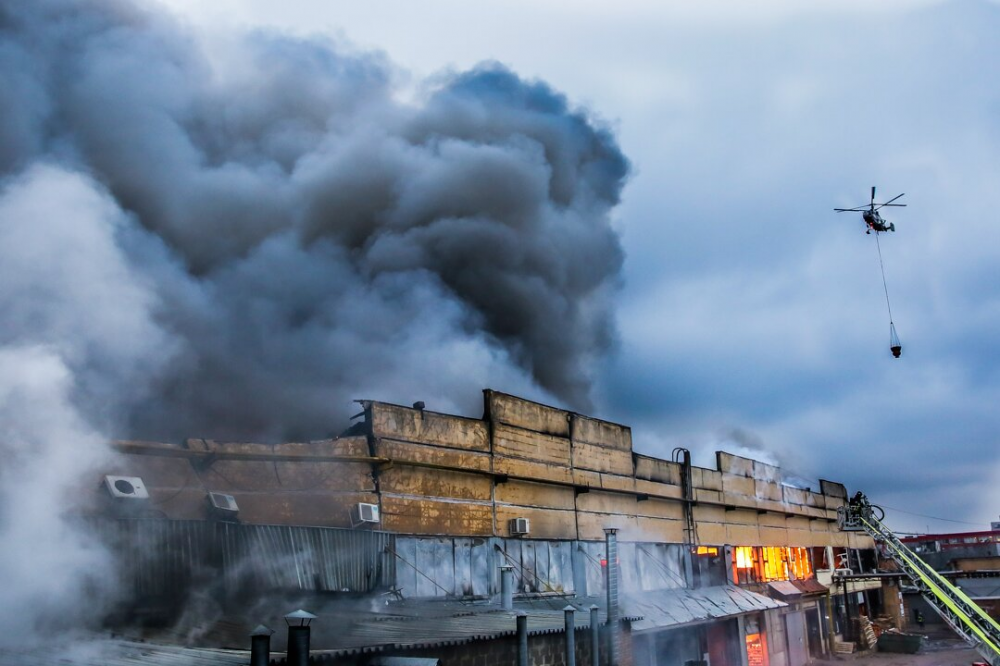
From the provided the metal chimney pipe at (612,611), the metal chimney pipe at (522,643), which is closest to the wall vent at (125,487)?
the metal chimney pipe at (522,643)

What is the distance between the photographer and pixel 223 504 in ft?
46.1

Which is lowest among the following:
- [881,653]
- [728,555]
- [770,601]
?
[881,653]

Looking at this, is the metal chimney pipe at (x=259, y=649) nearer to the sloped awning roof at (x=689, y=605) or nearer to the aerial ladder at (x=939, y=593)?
the sloped awning roof at (x=689, y=605)

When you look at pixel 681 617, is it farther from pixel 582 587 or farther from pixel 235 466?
pixel 235 466

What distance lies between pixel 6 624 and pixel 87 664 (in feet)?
5.70

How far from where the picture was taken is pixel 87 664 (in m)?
8.71

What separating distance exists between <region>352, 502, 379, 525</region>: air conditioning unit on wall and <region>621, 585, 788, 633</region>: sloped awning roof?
7865 millimetres

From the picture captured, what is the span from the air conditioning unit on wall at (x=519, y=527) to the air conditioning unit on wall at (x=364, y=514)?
4.83 metres

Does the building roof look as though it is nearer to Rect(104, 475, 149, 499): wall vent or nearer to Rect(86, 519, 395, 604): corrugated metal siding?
Rect(86, 519, 395, 604): corrugated metal siding

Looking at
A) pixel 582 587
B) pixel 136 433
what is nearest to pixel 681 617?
pixel 582 587

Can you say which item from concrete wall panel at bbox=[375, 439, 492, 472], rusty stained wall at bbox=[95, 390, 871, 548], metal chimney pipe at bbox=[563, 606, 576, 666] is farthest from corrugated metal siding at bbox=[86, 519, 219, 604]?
metal chimney pipe at bbox=[563, 606, 576, 666]

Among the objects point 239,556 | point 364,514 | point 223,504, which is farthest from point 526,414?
point 239,556

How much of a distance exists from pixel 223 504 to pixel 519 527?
27.4 feet

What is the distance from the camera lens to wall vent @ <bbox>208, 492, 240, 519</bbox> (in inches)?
546
